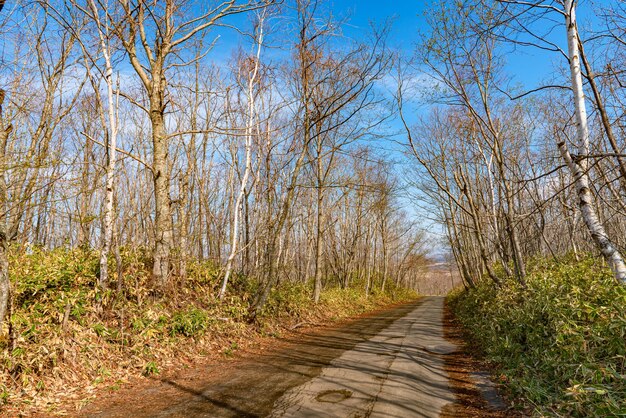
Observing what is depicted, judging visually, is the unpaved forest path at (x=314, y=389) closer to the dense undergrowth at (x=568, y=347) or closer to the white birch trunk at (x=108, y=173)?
the dense undergrowth at (x=568, y=347)

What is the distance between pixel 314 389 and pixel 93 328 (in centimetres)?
Answer: 396

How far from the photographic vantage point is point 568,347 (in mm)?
4145

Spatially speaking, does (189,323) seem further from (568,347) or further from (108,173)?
(568,347)

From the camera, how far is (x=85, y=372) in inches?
204

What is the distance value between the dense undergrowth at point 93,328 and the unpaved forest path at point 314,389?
A: 0.81 m

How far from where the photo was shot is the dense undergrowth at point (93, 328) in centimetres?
467

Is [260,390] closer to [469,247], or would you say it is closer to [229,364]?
[229,364]

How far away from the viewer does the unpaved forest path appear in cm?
420

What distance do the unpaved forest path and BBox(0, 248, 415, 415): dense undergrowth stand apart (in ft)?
2.65

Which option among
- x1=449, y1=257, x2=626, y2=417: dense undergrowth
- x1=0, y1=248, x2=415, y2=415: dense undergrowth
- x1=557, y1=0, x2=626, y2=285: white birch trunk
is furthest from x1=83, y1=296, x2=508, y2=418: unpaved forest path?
x1=557, y1=0, x2=626, y2=285: white birch trunk

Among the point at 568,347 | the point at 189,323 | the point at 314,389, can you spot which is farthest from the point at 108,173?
the point at 568,347

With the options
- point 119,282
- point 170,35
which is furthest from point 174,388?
point 170,35

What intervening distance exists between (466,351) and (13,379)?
8191mm

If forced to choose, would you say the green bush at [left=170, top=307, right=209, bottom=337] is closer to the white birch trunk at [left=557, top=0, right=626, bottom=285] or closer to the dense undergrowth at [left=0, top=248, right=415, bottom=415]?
the dense undergrowth at [left=0, top=248, right=415, bottom=415]
